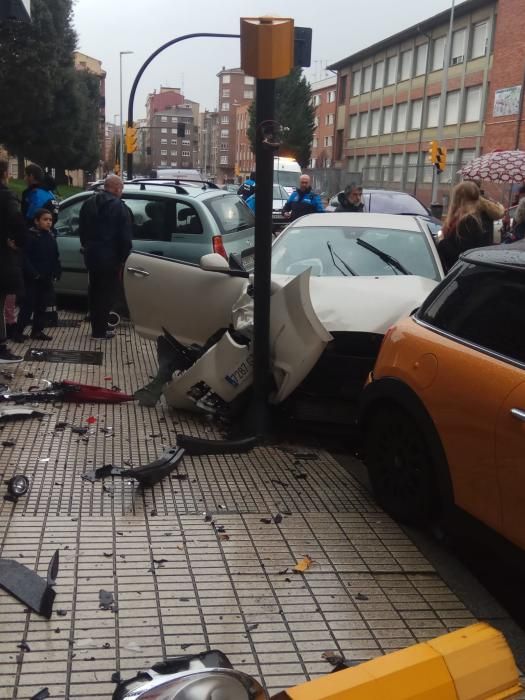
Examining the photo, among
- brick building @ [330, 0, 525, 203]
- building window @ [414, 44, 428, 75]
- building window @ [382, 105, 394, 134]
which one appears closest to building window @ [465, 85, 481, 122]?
brick building @ [330, 0, 525, 203]

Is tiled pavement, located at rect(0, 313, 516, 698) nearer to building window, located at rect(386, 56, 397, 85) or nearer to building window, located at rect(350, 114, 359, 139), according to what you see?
building window, located at rect(386, 56, 397, 85)

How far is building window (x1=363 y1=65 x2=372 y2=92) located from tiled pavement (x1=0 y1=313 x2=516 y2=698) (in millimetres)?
66851

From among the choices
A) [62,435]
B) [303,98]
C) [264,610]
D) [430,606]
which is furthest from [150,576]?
[303,98]

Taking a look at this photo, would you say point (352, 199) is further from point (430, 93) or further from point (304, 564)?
point (430, 93)

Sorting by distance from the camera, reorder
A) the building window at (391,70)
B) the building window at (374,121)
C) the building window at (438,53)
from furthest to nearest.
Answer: the building window at (374,121)
the building window at (391,70)
the building window at (438,53)

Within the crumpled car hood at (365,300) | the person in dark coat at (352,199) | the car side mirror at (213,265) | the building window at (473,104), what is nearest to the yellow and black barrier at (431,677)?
the crumpled car hood at (365,300)

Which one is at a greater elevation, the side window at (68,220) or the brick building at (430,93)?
the brick building at (430,93)

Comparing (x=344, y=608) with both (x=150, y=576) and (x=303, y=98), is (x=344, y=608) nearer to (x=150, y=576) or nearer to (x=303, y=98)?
(x=150, y=576)

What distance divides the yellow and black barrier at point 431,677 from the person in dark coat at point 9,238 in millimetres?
5323

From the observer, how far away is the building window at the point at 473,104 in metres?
49.1

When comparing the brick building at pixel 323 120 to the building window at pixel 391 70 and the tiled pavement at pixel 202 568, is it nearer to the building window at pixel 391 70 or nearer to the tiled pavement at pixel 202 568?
the building window at pixel 391 70

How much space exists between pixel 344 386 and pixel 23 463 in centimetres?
224

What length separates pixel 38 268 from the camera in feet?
27.5

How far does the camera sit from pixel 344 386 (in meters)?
5.67
